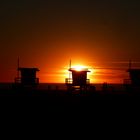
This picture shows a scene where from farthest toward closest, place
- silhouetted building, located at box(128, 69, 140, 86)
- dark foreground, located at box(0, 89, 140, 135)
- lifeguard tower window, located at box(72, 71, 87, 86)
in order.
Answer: lifeguard tower window, located at box(72, 71, 87, 86) < silhouetted building, located at box(128, 69, 140, 86) < dark foreground, located at box(0, 89, 140, 135)

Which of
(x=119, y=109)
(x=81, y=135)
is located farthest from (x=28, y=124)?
(x=119, y=109)

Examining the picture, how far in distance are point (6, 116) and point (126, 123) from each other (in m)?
8.54

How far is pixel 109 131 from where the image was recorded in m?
24.8

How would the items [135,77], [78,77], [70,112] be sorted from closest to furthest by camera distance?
[70,112], [135,77], [78,77]

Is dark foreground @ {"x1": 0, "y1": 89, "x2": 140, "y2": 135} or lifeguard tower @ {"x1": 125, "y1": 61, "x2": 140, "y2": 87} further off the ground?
lifeguard tower @ {"x1": 125, "y1": 61, "x2": 140, "y2": 87}

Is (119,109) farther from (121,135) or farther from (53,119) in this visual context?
(121,135)

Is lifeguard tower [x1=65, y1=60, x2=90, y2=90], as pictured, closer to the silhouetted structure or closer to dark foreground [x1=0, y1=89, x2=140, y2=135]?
the silhouetted structure

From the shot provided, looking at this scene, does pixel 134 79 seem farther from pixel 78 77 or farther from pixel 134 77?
pixel 78 77

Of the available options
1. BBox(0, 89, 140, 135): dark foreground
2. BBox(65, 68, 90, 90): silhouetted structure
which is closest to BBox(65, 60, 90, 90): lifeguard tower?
BBox(65, 68, 90, 90): silhouetted structure

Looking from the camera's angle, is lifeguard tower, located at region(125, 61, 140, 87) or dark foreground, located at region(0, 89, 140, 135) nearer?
dark foreground, located at region(0, 89, 140, 135)

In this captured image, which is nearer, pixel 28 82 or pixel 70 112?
pixel 70 112

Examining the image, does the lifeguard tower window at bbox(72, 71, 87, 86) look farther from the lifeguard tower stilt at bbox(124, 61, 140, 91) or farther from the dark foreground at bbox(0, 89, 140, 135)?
the dark foreground at bbox(0, 89, 140, 135)

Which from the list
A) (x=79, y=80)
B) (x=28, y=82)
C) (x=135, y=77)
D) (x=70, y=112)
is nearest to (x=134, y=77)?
(x=135, y=77)

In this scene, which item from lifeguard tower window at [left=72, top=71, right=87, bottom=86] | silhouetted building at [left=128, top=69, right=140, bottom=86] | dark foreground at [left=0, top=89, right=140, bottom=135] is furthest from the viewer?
lifeguard tower window at [left=72, top=71, right=87, bottom=86]
